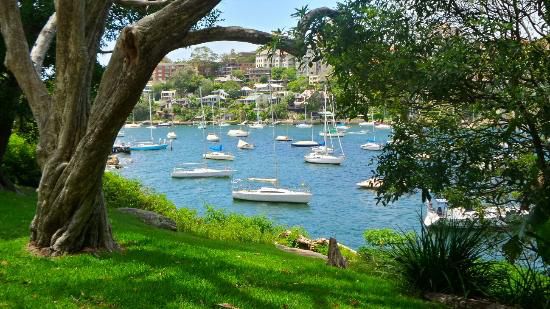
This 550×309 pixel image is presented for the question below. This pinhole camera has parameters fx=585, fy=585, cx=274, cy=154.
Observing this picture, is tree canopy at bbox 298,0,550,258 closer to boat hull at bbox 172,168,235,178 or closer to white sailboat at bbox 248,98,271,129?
boat hull at bbox 172,168,235,178

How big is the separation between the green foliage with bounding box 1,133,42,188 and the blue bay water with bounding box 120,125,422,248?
1154 cm

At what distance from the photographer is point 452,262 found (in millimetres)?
7227

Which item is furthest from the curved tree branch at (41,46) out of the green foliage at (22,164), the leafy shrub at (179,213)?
the green foliage at (22,164)

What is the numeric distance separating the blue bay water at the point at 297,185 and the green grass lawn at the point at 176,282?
389 cm

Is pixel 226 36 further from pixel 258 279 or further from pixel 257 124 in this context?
pixel 257 124

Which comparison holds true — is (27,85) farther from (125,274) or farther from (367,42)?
(367,42)

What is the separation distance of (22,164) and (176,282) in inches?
587

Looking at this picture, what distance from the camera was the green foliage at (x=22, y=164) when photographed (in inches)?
752

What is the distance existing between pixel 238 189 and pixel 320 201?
615 cm

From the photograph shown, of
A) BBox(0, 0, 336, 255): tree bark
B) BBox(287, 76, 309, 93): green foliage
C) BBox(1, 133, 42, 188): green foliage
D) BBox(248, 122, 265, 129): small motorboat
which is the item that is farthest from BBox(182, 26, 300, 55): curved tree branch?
BBox(248, 122, 265, 129): small motorboat

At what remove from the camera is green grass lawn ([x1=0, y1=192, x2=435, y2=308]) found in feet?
18.7

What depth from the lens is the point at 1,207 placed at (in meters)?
11.9

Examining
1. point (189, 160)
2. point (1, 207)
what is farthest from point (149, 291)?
point (189, 160)

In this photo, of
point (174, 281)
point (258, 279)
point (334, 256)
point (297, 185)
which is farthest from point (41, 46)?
point (297, 185)
